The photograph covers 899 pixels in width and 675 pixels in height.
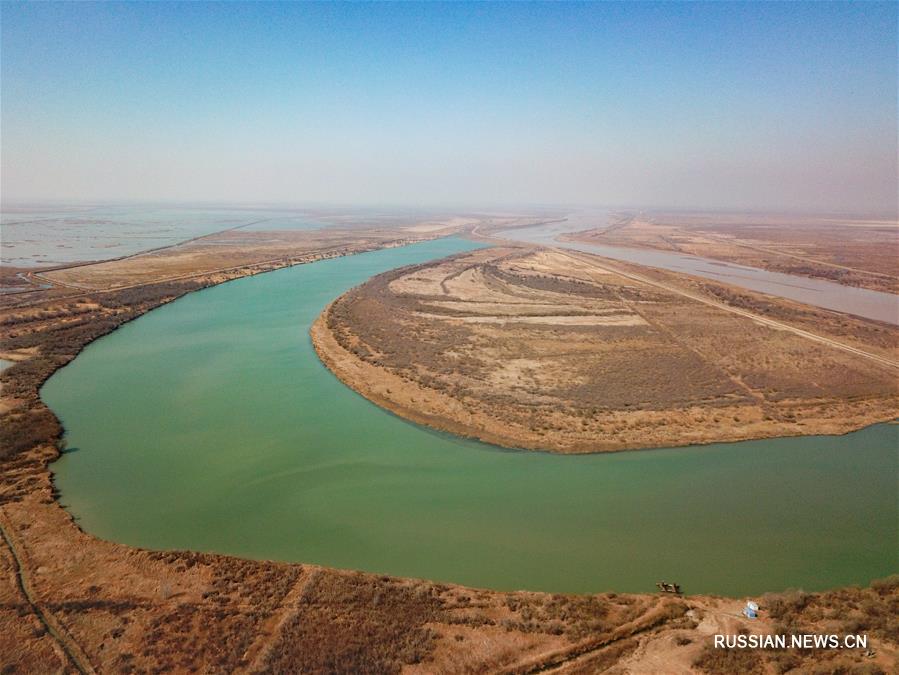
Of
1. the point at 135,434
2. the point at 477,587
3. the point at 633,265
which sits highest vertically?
the point at 633,265

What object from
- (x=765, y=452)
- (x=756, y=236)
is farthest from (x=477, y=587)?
(x=756, y=236)

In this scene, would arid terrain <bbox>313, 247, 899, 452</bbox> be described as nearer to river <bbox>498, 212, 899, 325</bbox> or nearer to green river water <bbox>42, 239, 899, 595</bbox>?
green river water <bbox>42, 239, 899, 595</bbox>

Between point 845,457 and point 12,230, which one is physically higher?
point 12,230

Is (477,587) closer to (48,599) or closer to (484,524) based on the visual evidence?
(484,524)

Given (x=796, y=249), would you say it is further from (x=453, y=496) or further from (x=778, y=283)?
(x=453, y=496)

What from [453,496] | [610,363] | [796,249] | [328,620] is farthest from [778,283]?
[328,620]

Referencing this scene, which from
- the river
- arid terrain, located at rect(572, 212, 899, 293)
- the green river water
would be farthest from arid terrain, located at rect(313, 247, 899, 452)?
arid terrain, located at rect(572, 212, 899, 293)

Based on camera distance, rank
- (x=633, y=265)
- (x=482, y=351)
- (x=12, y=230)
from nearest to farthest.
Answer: (x=482, y=351)
(x=633, y=265)
(x=12, y=230)
